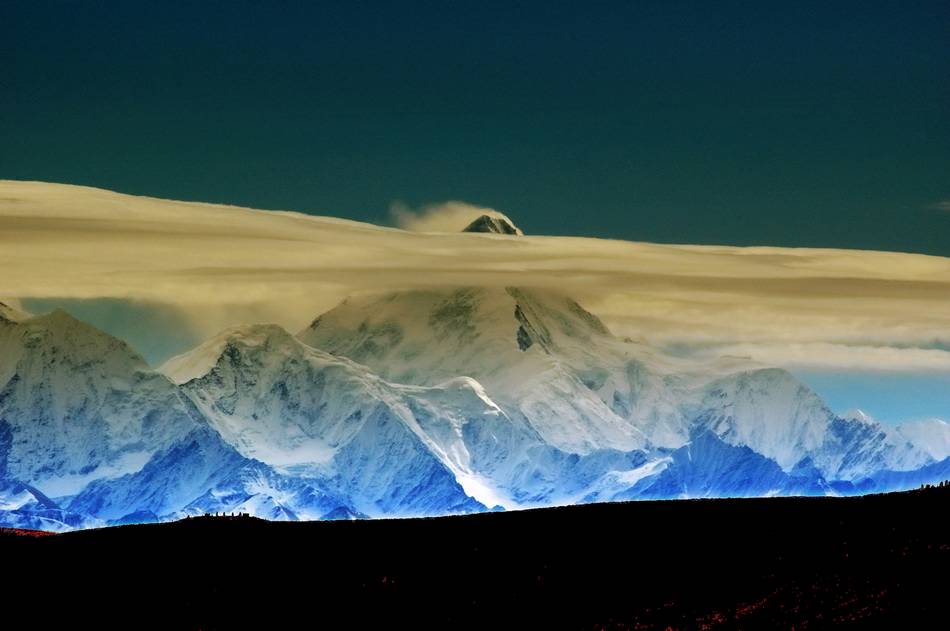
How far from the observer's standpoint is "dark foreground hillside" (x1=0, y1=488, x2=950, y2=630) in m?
61.3

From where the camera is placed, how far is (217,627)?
63.0 m

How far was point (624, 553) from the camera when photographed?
72875 mm

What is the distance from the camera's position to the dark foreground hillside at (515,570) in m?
61.3

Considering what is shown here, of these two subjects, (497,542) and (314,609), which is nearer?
(314,609)

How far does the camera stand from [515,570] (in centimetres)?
7100

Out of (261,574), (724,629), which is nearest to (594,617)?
(724,629)

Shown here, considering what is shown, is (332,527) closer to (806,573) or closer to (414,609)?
(414,609)

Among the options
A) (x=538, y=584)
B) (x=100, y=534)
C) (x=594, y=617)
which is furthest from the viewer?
(x=100, y=534)

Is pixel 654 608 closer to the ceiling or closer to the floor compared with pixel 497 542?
closer to the floor

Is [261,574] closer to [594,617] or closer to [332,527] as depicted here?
[332,527]

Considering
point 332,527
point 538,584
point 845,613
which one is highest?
point 332,527

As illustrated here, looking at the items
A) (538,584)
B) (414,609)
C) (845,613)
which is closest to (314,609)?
(414,609)

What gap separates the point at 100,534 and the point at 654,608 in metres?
29.9

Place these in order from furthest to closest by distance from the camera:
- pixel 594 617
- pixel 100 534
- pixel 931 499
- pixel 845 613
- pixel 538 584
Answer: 1. pixel 100 534
2. pixel 931 499
3. pixel 538 584
4. pixel 594 617
5. pixel 845 613
